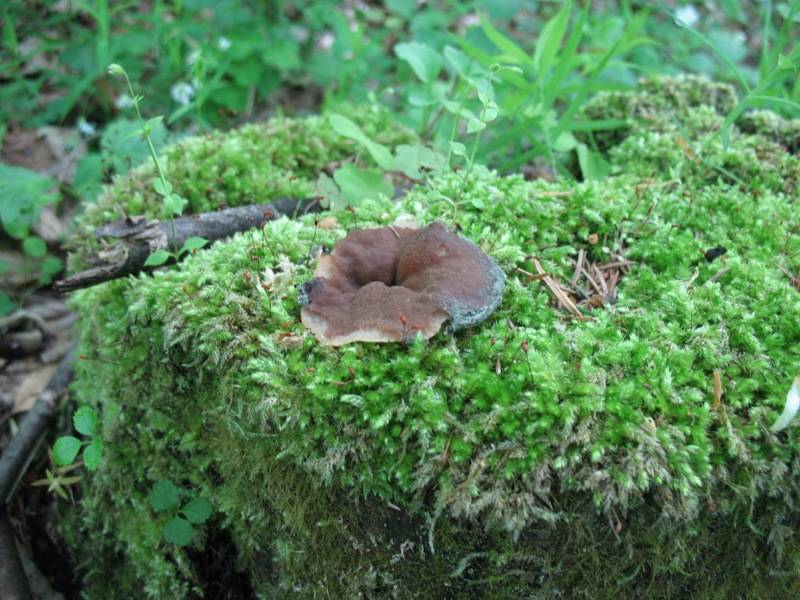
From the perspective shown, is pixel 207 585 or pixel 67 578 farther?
pixel 67 578

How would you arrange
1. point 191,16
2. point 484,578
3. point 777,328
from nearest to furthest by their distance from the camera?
point 484,578 → point 777,328 → point 191,16

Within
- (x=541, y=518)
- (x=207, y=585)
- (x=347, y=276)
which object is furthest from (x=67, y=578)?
(x=541, y=518)

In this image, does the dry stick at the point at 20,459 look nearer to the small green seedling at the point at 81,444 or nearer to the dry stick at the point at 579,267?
the small green seedling at the point at 81,444

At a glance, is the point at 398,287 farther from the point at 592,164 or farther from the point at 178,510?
the point at 592,164

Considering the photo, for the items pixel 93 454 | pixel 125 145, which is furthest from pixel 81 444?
pixel 125 145

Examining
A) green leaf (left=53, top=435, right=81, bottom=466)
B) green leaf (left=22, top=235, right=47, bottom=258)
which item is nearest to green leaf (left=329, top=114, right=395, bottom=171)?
green leaf (left=53, top=435, right=81, bottom=466)

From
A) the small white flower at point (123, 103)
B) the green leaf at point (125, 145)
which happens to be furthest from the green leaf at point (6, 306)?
the small white flower at point (123, 103)

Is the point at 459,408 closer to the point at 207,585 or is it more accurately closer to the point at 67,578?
the point at 207,585
